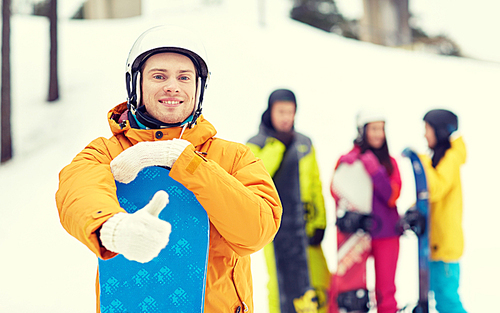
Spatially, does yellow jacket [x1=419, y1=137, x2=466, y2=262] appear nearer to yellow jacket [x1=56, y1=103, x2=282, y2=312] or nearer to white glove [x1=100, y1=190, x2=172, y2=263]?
yellow jacket [x1=56, y1=103, x2=282, y2=312]

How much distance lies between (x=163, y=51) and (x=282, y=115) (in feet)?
7.58

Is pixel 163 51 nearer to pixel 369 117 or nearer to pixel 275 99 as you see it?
pixel 275 99

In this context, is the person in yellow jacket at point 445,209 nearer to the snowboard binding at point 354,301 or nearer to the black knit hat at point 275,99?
the snowboard binding at point 354,301

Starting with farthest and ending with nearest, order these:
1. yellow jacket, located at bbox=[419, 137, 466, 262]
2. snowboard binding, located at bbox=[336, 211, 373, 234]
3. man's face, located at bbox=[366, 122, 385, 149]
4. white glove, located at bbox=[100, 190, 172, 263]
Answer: man's face, located at bbox=[366, 122, 385, 149] < yellow jacket, located at bbox=[419, 137, 466, 262] < snowboard binding, located at bbox=[336, 211, 373, 234] < white glove, located at bbox=[100, 190, 172, 263]

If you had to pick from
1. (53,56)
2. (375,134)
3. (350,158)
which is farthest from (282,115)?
(53,56)

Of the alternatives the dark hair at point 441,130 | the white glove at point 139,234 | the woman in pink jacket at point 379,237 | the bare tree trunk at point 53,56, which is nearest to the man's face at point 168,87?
the white glove at point 139,234

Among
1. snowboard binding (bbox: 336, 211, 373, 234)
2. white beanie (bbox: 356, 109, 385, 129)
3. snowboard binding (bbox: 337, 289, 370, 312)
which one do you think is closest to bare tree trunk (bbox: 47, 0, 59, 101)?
white beanie (bbox: 356, 109, 385, 129)

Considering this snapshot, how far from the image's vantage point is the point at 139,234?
116cm

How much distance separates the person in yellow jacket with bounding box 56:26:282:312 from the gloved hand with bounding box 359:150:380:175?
222 centimetres

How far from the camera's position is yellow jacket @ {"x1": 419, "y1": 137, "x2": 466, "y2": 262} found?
3.76m

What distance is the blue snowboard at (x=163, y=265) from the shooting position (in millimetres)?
1488

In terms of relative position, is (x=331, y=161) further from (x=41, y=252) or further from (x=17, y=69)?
(x=17, y=69)

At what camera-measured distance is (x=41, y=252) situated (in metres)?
5.45

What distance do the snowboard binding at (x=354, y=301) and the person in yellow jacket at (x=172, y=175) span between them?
91.0 inches
